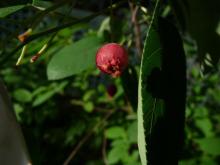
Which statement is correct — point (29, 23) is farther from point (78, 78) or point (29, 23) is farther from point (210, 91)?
point (210, 91)

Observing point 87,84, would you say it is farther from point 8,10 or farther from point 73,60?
point 8,10

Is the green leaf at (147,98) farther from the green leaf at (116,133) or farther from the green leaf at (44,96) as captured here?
the green leaf at (116,133)

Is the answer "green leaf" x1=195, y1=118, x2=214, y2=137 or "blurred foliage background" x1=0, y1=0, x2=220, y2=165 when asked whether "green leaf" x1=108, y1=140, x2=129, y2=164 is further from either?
"green leaf" x1=195, y1=118, x2=214, y2=137

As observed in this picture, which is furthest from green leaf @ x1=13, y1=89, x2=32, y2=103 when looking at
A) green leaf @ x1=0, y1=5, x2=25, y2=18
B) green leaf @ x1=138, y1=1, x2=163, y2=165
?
green leaf @ x1=138, y1=1, x2=163, y2=165

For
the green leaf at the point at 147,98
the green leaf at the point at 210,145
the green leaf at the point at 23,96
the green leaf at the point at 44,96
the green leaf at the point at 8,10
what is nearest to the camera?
the green leaf at the point at 147,98

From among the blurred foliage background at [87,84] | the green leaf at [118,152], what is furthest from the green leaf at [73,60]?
the green leaf at [118,152]

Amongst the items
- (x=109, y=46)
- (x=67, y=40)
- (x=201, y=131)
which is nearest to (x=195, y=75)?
(x=201, y=131)

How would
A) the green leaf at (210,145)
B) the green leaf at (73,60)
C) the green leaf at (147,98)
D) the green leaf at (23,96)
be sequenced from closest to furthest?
1. the green leaf at (147,98)
2. the green leaf at (73,60)
3. the green leaf at (210,145)
4. the green leaf at (23,96)

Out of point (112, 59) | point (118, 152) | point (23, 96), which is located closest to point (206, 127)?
point (118, 152)
